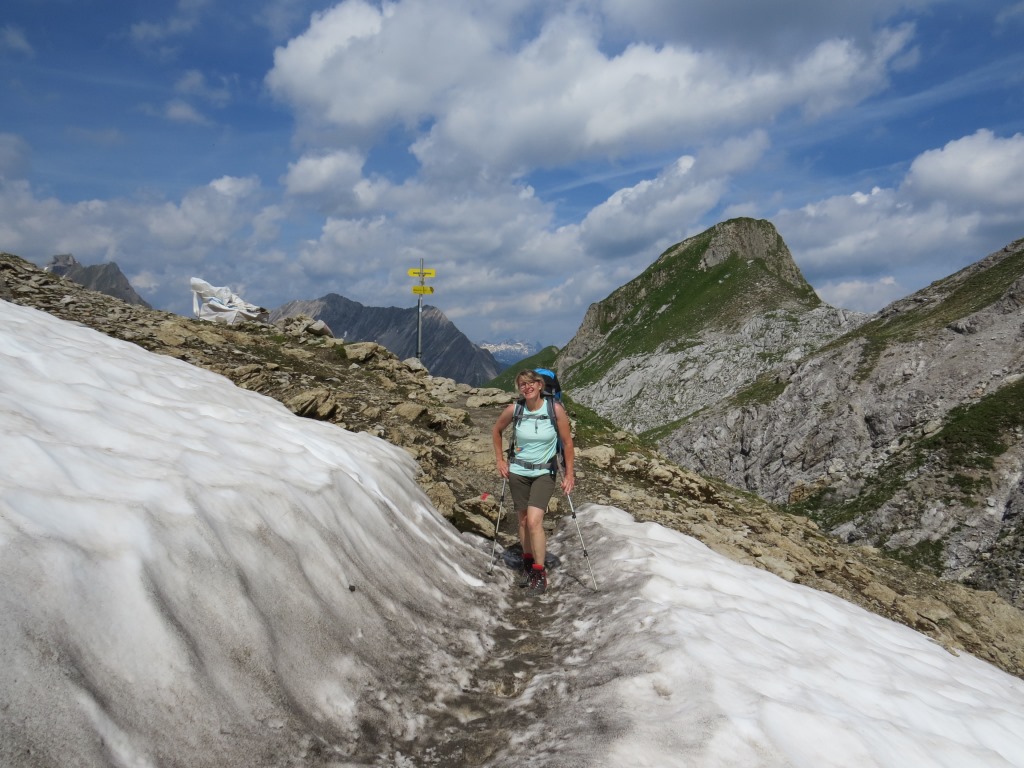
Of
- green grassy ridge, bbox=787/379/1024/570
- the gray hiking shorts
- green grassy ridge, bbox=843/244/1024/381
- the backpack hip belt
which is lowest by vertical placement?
green grassy ridge, bbox=787/379/1024/570

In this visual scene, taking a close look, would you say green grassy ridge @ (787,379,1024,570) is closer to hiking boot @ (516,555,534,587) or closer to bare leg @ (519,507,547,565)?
hiking boot @ (516,555,534,587)

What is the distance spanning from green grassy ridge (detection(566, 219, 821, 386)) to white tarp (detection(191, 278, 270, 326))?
84440 millimetres

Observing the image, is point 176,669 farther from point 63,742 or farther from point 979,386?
point 979,386

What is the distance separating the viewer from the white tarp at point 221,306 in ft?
88.5

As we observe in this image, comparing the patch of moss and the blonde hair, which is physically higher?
the blonde hair

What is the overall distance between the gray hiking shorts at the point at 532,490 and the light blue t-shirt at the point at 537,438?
0.10 m

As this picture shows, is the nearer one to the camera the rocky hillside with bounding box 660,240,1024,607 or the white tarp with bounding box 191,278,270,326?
the white tarp with bounding box 191,278,270,326

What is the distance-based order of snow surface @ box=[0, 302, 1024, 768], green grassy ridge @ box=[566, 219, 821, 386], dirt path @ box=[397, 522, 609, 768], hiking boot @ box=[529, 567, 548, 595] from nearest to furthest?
snow surface @ box=[0, 302, 1024, 768], dirt path @ box=[397, 522, 609, 768], hiking boot @ box=[529, 567, 548, 595], green grassy ridge @ box=[566, 219, 821, 386]

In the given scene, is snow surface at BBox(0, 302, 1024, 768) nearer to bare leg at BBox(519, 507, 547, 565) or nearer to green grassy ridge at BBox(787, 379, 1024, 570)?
bare leg at BBox(519, 507, 547, 565)

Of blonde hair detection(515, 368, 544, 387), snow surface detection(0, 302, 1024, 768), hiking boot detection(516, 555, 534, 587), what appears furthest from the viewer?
hiking boot detection(516, 555, 534, 587)

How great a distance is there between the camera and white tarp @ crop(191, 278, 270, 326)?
27.0 m

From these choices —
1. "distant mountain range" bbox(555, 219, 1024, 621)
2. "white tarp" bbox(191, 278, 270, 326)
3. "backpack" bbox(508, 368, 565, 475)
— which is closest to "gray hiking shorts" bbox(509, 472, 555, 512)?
"backpack" bbox(508, 368, 565, 475)

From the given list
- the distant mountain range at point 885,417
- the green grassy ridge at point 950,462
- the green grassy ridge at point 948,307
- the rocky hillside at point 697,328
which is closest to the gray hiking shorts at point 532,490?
the distant mountain range at point 885,417

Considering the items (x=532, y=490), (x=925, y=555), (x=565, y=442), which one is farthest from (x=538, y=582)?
(x=925, y=555)
